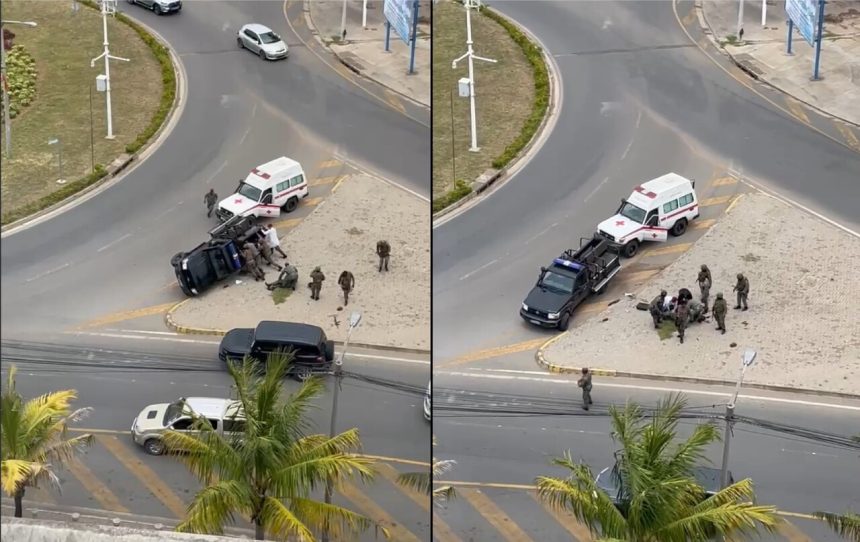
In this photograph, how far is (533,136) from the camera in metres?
57.0

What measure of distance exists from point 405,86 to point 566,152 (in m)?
6.99

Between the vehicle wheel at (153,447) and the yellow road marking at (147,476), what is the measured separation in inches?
15.9

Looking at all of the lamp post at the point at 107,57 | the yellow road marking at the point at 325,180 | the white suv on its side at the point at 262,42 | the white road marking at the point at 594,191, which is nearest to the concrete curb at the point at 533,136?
the white road marking at the point at 594,191

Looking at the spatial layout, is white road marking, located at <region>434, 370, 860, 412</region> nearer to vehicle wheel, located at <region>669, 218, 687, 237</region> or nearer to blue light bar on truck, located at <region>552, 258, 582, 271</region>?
blue light bar on truck, located at <region>552, 258, 582, 271</region>

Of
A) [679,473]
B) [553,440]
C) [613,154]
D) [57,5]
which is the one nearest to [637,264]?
[613,154]

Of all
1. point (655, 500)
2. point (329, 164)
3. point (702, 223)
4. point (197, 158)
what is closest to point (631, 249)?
point (702, 223)

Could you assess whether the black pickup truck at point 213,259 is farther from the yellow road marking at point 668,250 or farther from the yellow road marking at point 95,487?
the yellow road marking at point 668,250

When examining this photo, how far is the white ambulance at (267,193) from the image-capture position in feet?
173

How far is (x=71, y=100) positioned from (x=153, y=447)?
18.8 metres

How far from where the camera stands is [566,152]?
56.4 metres

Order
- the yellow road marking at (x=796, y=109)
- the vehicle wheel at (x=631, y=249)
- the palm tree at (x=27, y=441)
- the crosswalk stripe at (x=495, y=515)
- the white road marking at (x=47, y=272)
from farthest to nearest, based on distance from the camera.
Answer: the yellow road marking at (x=796, y=109)
the vehicle wheel at (x=631, y=249)
the white road marking at (x=47, y=272)
the crosswalk stripe at (x=495, y=515)
the palm tree at (x=27, y=441)

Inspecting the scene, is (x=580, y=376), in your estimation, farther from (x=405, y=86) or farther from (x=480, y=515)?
(x=405, y=86)

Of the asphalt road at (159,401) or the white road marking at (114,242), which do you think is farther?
the white road marking at (114,242)

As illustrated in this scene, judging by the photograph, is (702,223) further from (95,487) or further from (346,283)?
(95,487)
